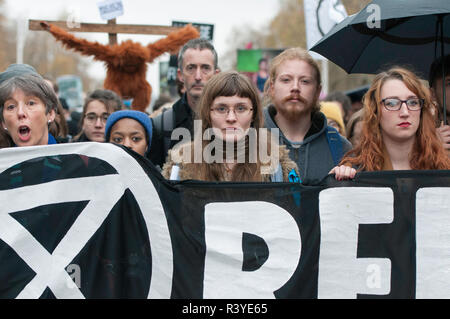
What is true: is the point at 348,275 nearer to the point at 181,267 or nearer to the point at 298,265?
the point at 298,265

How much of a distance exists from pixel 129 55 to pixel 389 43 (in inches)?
91.8

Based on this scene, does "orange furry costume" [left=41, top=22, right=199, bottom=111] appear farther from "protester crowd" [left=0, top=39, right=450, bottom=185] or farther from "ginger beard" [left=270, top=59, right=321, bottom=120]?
"ginger beard" [left=270, top=59, right=321, bottom=120]

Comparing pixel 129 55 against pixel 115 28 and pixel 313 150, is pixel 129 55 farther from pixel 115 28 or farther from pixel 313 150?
pixel 313 150

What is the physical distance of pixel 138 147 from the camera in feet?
14.4

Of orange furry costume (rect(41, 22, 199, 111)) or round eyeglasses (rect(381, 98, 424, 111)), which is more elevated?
orange furry costume (rect(41, 22, 199, 111))

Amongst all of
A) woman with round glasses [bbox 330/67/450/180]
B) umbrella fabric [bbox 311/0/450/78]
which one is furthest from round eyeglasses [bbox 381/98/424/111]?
umbrella fabric [bbox 311/0/450/78]

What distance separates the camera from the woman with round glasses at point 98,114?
5.21 m

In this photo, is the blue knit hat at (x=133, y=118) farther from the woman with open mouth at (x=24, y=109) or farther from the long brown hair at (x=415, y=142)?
the long brown hair at (x=415, y=142)

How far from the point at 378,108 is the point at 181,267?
1414 mm

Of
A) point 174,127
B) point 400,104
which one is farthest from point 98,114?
point 400,104

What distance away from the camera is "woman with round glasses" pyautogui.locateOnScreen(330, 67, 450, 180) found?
3531 millimetres

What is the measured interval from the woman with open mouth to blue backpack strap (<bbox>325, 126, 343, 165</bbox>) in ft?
5.84
